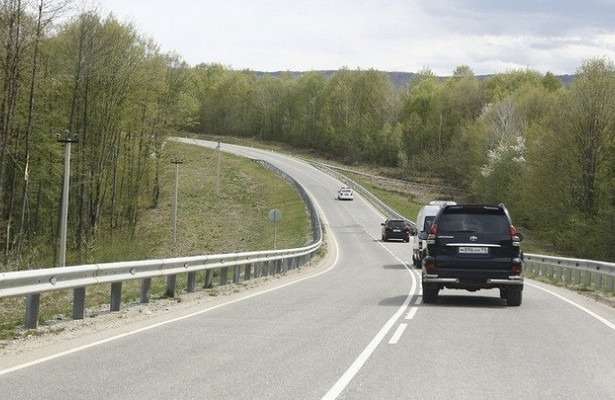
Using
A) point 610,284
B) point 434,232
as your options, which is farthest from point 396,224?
point 434,232

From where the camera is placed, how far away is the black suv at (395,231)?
193ft

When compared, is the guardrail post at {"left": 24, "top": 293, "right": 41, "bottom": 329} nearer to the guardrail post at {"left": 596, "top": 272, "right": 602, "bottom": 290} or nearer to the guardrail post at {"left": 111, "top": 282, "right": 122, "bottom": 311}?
the guardrail post at {"left": 111, "top": 282, "right": 122, "bottom": 311}

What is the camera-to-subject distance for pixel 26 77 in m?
33.0

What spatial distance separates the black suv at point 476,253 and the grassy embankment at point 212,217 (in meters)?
7.43

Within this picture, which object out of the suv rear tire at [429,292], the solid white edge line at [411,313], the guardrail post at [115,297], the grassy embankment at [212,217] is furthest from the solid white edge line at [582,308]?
the grassy embankment at [212,217]

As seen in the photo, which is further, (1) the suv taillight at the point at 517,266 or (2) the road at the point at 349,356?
(1) the suv taillight at the point at 517,266

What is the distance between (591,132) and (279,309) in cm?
4608

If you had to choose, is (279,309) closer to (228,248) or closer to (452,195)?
(228,248)

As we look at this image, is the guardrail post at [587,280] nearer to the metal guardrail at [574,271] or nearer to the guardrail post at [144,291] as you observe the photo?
the metal guardrail at [574,271]

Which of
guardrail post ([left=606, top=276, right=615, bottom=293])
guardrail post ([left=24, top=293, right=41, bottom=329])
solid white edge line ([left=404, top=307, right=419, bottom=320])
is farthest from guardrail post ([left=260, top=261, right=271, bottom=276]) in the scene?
guardrail post ([left=24, top=293, right=41, bottom=329])

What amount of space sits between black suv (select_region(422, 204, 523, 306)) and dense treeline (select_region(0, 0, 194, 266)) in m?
17.8

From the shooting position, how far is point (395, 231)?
58.8 metres

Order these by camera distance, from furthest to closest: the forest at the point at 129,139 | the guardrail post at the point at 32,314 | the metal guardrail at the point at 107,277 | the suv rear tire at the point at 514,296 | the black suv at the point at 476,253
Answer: the forest at the point at 129,139, the suv rear tire at the point at 514,296, the black suv at the point at 476,253, the guardrail post at the point at 32,314, the metal guardrail at the point at 107,277

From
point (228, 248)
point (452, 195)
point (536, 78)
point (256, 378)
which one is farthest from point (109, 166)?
point (536, 78)
